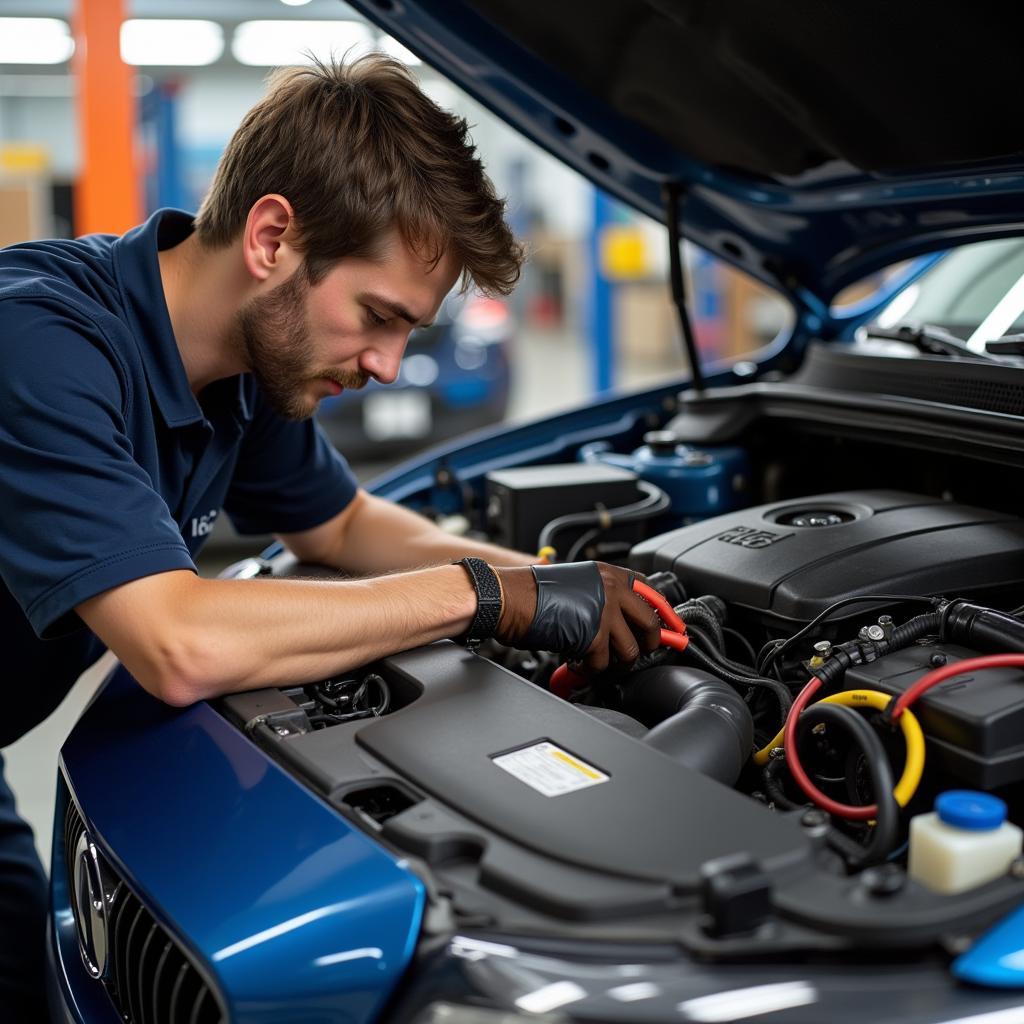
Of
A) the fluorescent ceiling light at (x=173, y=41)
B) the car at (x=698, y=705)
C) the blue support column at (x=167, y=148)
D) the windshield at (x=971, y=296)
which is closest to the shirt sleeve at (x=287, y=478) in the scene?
the car at (x=698, y=705)

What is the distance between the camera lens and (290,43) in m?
10.8

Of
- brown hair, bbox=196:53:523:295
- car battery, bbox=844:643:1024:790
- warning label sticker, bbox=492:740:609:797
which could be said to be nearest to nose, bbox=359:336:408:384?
brown hair, bbox=196:53:523:295

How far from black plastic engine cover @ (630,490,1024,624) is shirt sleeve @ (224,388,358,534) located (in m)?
0.54

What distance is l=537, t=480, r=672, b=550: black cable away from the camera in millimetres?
1799

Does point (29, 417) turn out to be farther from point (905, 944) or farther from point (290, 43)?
point (290, 43)

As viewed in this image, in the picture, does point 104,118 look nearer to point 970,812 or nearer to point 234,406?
point 234,406

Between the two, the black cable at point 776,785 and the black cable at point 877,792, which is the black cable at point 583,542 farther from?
the black cable at point 877,792

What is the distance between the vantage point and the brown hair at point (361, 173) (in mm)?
1428

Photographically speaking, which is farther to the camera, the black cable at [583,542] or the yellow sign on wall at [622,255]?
the yellow sign on wall at [622,255]

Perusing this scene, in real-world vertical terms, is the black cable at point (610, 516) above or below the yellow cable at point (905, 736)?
above

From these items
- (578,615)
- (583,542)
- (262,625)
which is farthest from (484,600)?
(583,542)

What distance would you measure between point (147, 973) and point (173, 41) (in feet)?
37.1

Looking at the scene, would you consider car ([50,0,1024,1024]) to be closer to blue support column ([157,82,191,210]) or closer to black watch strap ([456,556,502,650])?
black watch strap ([456,556,502,650])

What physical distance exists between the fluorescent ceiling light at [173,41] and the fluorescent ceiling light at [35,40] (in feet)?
1.84
